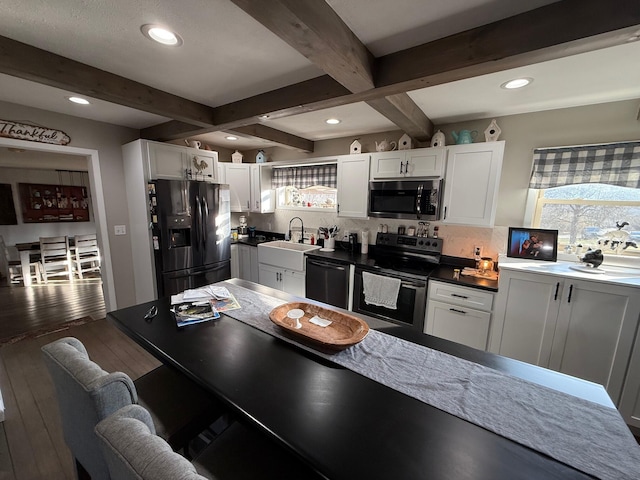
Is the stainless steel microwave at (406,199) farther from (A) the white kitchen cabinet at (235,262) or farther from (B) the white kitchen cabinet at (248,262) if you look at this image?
(A) the white kitchen cabinet at (235,262)

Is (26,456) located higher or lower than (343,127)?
lower

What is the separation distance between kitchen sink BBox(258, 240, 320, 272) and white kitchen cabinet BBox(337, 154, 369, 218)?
74 cm

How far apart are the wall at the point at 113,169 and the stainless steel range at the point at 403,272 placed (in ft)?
9.51

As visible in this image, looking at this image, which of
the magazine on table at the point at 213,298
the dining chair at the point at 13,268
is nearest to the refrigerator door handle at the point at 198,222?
the magazine on table at the point at 213,298

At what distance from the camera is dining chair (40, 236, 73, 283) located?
4781 mm

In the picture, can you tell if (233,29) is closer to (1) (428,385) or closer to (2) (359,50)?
(2) (359,50)

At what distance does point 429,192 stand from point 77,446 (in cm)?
292

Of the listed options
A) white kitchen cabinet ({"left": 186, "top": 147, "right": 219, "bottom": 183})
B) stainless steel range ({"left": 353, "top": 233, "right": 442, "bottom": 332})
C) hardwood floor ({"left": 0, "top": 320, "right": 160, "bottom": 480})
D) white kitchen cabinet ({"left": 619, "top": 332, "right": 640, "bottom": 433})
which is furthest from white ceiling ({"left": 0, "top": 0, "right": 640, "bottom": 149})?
hardwood floor ({"left": 0, "top": 320, "right": 160, "bottom": 480})

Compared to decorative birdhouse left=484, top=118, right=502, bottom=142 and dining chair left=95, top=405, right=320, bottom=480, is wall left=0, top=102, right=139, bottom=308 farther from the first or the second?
decorative birdhouse left=484, top=118, right=502, bottom=142

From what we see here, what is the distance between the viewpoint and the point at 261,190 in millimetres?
3922

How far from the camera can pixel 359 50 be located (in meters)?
1.38

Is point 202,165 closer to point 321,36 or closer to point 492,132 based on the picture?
point 321,36

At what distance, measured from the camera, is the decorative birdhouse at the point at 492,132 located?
2332mm

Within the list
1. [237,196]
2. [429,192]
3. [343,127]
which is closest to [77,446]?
[429,192]
